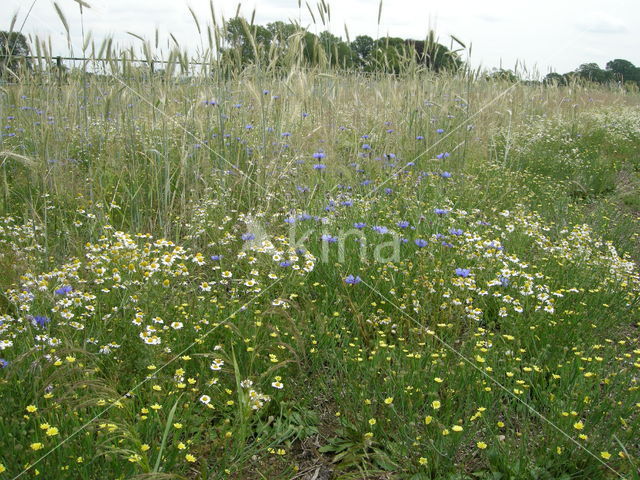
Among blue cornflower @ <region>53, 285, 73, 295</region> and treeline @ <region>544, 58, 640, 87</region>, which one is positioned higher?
treeline @ <region>544, 58, 640, 87</region>

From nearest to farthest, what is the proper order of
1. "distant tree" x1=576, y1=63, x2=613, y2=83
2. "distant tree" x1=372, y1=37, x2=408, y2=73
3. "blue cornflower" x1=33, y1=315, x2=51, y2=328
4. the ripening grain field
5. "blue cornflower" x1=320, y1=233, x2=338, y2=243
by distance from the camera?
the ripening grain field
"blue cornflower" x1=33, y1=315, x2=51, y2=328
"blue cornflower" x1=320, y1=233, x2=338, y2=243
"distant tree" x1=372, y1=37, x2=408, y2=73
"distant tree" x1=576, y1=63, x2=613, y2=83

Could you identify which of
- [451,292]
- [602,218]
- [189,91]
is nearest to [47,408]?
[451,292]

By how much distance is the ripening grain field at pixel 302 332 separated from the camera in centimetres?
160

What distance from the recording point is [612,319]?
101 inches

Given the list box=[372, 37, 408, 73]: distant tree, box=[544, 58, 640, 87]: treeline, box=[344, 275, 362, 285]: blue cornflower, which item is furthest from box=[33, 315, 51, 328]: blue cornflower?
box=[544, 58, 640, 87]: treeline

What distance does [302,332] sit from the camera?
222cm

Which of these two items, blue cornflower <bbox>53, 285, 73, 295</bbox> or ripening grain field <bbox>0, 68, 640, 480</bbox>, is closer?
ripening grain field <bbox>0, 68, 640, 480</bbox>

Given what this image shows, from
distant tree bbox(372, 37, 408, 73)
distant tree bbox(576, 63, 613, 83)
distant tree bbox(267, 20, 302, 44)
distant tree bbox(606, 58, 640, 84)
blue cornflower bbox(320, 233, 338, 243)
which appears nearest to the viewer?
blue cornflower bbox(320, 233, 338, 243)

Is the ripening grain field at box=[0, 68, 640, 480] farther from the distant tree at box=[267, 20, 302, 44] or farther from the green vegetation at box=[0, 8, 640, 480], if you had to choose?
the distant tree at box=[267, 20, 302, 44]

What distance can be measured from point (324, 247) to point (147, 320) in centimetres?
100

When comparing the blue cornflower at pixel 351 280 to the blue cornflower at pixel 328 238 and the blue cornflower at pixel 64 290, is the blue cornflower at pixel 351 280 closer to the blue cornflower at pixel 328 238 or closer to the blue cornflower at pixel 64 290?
the blue cornflower at pixel 328 238

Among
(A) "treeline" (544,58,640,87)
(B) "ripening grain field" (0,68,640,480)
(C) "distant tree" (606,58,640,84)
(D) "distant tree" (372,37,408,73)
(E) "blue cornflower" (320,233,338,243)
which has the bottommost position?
(B) "ripening grain field" (0,68,640,480)

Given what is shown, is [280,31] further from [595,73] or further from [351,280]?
[595,73]

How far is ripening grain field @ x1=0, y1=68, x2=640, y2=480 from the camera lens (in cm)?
160
